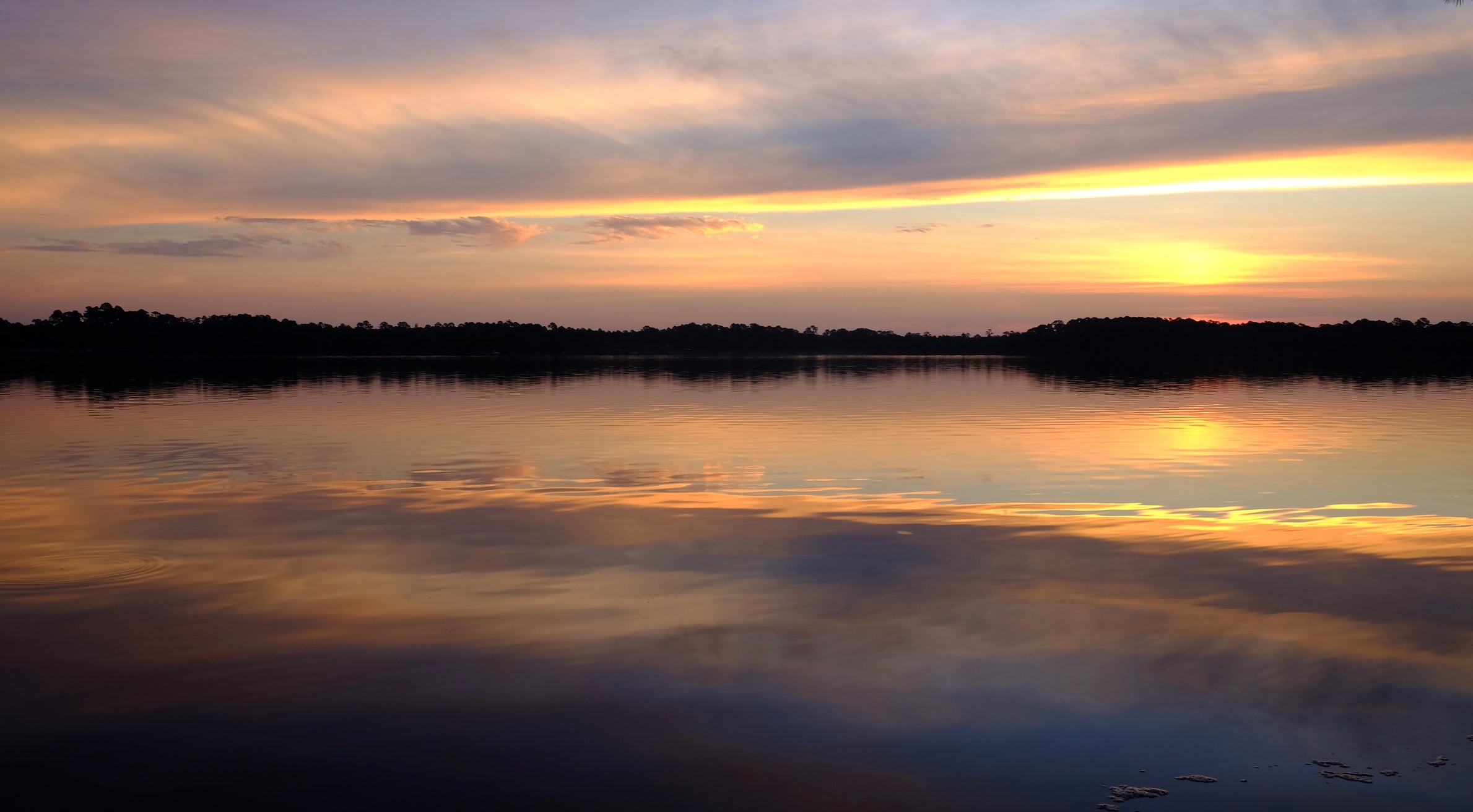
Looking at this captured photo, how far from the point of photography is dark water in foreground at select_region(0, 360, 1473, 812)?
7.53 metres

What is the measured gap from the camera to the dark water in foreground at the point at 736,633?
753cm

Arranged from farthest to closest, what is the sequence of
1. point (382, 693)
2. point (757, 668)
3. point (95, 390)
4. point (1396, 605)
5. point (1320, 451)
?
1. point (95, 390)
2. point (1320, 451)
3. point (1396, 605)
4. point (757, 668)
5. point (382, 693)

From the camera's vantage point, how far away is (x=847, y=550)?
14805 mm

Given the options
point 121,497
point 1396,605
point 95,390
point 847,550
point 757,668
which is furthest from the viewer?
point 95,390

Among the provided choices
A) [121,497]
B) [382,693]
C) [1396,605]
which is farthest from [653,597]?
[121,497]

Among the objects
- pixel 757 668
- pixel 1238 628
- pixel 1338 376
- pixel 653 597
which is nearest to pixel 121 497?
pixel 653 597

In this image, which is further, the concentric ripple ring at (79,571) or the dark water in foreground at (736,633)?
the concentric ripple ring at (79,571)

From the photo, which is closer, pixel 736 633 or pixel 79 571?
pixel 736 633

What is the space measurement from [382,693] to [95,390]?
58513mm

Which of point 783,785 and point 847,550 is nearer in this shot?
point 783,785

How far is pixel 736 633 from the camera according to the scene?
10719mm

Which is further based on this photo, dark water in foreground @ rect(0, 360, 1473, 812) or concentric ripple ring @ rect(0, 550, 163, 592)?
concentric ripple ring @ rect(0, 550, 163, 592)

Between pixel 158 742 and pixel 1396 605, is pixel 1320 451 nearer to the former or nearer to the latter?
pixel 1396 605

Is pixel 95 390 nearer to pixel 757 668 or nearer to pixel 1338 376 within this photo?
pixel 757 668
